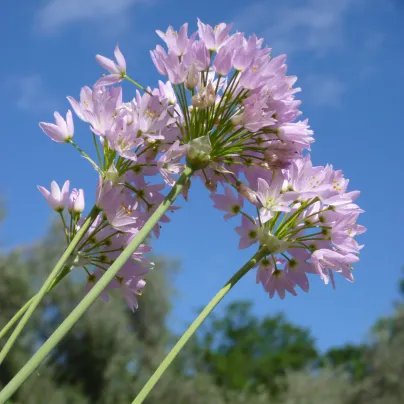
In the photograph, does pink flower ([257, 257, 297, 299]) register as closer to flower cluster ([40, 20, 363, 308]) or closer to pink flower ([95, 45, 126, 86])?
flower cluster ([40, 20, 363, 308])

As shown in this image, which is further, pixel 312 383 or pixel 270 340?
pixel 270 340

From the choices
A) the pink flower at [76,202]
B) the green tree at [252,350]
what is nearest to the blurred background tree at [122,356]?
the green tree at [252,350]

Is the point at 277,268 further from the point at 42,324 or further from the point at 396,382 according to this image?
the point at 396,382

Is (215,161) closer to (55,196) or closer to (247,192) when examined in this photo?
(247,192)

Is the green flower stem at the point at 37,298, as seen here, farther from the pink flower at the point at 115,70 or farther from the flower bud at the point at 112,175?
the pink flower at the point at 115,70

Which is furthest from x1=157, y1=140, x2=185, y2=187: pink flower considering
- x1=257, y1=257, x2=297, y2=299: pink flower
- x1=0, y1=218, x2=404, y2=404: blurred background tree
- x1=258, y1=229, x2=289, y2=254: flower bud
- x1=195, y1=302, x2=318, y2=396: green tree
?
x1=195, y1=302, x2=318, y2=396: green tree

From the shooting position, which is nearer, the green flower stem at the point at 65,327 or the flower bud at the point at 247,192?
the green flower stem at the point at 65,327

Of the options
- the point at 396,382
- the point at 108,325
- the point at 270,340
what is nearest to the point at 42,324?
the point at 108,325

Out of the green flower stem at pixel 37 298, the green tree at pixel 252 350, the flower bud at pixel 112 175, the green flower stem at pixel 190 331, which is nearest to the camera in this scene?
the green flower stem at pixel 190 331
